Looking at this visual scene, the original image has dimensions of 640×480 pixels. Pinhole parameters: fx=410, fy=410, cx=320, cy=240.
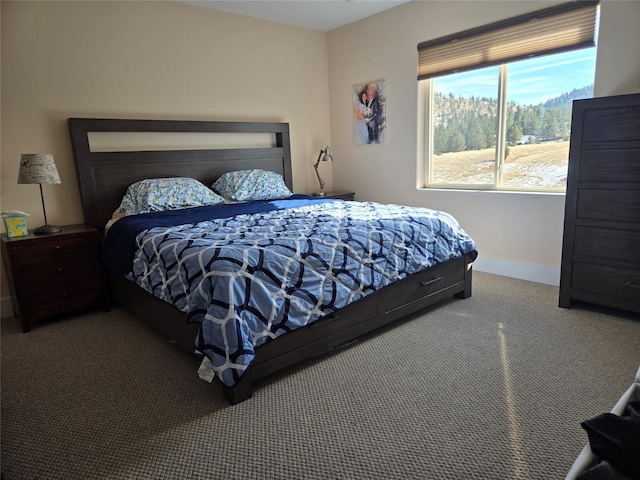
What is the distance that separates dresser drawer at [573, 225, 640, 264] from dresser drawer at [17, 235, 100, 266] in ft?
11.3

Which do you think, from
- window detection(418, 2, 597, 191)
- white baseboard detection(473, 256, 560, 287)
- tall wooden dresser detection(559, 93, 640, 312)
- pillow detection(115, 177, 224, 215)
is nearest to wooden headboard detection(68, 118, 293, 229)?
pillow detection(115, 177, 224, 215)

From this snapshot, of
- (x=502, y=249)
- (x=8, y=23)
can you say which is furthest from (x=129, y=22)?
(x=502, y=249)

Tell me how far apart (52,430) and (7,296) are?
1876mm

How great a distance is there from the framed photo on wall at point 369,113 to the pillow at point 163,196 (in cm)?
185

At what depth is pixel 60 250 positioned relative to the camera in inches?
115

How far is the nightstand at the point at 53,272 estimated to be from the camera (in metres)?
2.79

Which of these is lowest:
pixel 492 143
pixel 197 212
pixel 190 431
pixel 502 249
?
pixel 190 431

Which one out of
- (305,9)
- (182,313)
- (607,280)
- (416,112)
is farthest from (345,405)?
(305,9)

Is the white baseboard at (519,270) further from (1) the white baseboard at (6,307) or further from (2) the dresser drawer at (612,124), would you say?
(1) the white baseboard at (6,307)

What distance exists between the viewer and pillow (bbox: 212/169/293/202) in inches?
146

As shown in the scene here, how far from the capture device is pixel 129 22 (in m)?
3.42

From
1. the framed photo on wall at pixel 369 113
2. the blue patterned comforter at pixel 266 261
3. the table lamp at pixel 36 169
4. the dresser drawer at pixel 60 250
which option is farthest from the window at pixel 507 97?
the table lamp at pixel 36 169

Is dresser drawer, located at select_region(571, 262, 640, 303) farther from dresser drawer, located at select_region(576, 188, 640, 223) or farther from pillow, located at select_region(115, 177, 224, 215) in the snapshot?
pillow, located at select_region(115, 177, 224, 215)

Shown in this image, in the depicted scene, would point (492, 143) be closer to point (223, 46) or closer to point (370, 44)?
point (370, 44)
